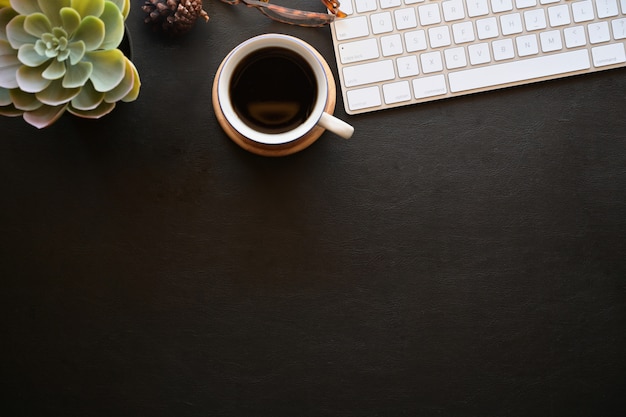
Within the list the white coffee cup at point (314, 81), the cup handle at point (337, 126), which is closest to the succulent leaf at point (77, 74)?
the white coffee cup at point (314, 81)

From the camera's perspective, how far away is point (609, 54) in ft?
2.34

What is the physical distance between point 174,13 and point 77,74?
175 millimetres

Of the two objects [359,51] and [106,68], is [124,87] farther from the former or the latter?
[359,51]

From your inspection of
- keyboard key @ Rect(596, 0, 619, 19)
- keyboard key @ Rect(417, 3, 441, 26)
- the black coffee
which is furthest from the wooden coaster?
keyboard key @ Rect(596, 0, 619, 19)

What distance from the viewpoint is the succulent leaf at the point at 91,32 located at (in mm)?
560

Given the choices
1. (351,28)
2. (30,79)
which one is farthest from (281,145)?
(30,79)

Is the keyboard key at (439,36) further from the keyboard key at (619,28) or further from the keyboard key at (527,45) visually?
the keyboard key at (619,28)

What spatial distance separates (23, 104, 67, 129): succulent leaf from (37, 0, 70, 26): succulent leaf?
8cm

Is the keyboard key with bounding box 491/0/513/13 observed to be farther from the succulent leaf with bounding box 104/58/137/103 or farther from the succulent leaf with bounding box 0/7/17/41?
the succulent leaf with bounding box 0/7/17/41

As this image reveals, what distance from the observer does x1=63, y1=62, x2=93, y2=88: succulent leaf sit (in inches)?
22.2

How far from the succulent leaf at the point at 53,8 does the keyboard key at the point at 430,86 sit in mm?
404

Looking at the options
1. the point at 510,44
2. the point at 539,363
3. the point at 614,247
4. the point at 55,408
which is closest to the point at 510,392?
the point at 539,363

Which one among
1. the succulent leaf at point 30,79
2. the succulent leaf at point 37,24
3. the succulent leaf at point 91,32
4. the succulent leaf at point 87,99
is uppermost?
the succulent leaf at point 37,24

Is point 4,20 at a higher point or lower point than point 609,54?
higher
